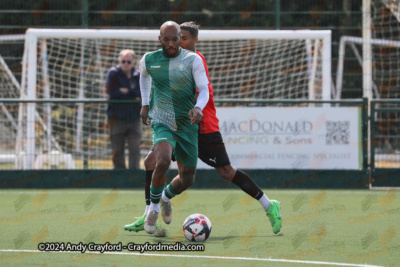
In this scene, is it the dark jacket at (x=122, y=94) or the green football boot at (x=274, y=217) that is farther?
the dark jacket at (x=122, y=94)

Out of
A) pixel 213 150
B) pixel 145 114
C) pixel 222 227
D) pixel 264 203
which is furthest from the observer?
pixel 222 227

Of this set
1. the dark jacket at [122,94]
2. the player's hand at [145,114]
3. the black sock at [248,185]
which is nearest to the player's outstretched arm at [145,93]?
the player's hand at [145,114]

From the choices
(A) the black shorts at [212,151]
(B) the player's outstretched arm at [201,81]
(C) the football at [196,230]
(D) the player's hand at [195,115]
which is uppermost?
(B) the player's outstretched arm at [201,81]

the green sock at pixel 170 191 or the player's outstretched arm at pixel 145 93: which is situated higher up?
the player's outstretched arm at pixel 145 93

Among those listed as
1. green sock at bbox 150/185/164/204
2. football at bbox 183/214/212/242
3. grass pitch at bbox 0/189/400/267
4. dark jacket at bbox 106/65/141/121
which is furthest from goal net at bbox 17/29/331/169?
football at bbox 183/214/212/242

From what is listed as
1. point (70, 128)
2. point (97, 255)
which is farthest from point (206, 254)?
point (70, 128)

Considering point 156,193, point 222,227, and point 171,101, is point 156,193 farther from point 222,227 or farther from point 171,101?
point 222,227

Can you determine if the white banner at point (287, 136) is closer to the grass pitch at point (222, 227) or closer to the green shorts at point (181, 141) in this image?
the grass pitch at point (222, 227)

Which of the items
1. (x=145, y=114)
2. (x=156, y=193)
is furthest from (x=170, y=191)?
(x=145, y=114)

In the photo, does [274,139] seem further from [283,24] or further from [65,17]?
[283,24]

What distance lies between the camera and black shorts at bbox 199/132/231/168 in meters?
7.84

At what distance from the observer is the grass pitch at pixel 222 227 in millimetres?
6070

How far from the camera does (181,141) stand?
7328 mm

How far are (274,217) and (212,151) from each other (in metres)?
0.86
